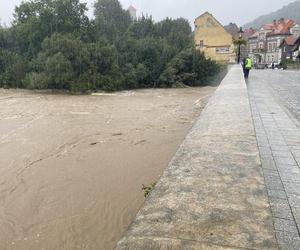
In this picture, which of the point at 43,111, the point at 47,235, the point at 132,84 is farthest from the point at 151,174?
the point at 132,84

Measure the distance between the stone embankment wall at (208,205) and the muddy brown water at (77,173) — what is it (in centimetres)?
239

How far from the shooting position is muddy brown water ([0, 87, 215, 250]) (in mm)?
5930

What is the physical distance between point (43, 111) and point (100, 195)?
13.9 metres

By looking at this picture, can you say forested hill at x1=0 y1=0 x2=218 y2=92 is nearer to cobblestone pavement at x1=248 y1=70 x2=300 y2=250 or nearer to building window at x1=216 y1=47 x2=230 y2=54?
building window at x1=216 y1=47 x2=230 y2=54

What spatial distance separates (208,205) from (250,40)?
311ft

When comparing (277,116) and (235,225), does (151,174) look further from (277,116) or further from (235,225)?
(235,225)

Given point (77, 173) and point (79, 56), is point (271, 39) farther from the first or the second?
point (77, 173)

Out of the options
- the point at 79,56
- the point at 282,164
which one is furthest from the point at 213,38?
the point at 282,164

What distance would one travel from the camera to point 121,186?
25.3ft

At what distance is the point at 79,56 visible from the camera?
33219mm

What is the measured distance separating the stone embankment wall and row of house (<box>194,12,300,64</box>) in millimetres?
35849

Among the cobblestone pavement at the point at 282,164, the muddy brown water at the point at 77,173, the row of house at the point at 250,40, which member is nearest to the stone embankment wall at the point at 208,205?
the cobblestone pavement at the point at 282,164

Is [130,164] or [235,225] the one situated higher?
[235,225]

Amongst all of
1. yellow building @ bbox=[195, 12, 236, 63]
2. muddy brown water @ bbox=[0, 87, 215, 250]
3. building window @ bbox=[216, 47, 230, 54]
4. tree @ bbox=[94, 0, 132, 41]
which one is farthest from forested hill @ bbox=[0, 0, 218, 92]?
muddy brown water @ bbox=[0, 87, 215, 250]
